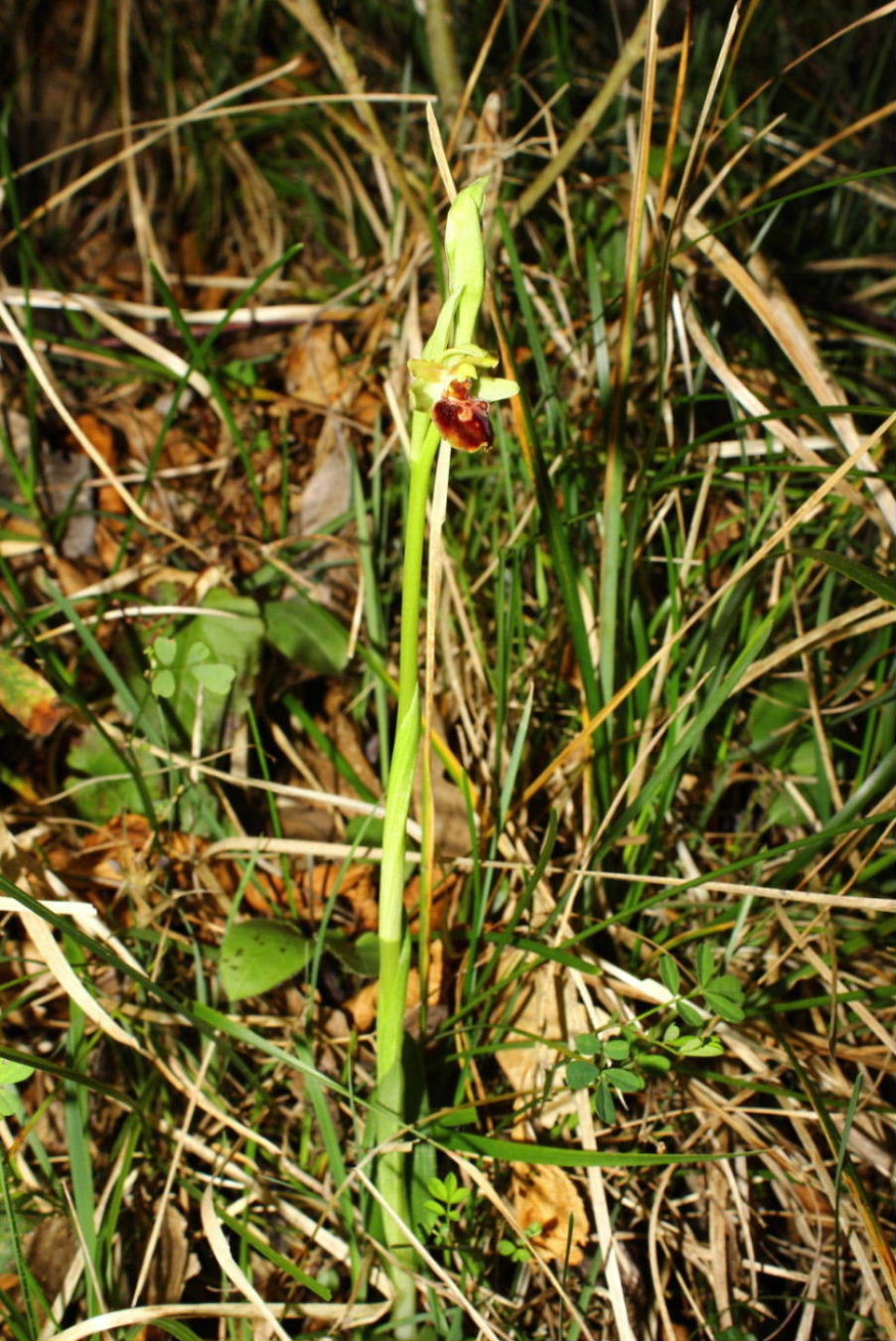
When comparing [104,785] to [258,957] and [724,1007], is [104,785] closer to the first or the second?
[258,957]

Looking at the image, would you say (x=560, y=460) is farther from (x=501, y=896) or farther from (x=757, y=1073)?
(x=757, y=1073)

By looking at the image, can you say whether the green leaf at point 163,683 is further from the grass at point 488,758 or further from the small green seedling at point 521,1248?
the small green seedling at point 521,1248

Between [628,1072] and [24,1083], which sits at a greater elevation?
[628,1072]

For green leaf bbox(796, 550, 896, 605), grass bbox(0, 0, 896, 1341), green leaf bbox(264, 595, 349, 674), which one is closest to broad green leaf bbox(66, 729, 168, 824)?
grass bbox(0, 0, 896, 1341)

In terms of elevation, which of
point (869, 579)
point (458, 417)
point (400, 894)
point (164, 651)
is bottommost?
point (400, 894)

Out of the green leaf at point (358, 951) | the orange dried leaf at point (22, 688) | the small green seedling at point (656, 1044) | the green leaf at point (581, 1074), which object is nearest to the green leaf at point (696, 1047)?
the small green seedling at point (656, 1044)

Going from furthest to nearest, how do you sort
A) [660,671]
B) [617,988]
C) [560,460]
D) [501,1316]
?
1. [560,460]
2. [660,671]
3. [617,988]
4. [501,1316]

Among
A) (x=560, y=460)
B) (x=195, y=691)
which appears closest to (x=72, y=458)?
(x=195, y=691)

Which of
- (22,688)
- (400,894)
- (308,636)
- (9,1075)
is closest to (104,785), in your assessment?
(22,688)
